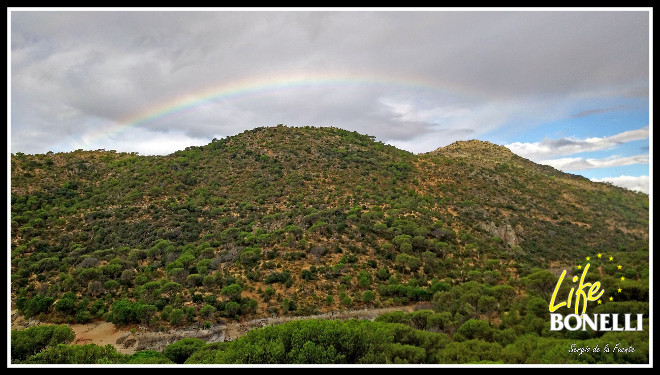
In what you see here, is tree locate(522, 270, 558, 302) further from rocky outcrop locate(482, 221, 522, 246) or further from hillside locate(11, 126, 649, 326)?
rocky outcrop locate(482, 221, 522, 246)

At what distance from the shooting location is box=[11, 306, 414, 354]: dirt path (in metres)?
22.6

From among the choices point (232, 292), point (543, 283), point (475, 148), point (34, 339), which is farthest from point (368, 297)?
point (475, 148)

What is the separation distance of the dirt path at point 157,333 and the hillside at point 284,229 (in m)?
0.86

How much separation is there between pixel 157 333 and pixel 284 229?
44.3 feet

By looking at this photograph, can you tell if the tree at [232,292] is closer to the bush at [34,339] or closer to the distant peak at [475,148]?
the bush at [34,339]

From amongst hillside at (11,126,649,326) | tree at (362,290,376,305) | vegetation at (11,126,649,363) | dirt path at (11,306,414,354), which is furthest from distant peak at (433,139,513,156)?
dirt path at (11,306,414,354)

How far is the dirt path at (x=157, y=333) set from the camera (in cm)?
2259

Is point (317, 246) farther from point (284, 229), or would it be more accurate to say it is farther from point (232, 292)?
point (232, 292)

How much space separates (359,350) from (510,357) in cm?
522

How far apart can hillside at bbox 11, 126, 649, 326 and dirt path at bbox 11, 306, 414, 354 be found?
0.86 m

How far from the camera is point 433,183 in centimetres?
4484

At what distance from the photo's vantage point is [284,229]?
109ft

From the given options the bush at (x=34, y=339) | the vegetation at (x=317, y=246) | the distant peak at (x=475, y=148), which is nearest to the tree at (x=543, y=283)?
the vegetation at (x=317, y=246)

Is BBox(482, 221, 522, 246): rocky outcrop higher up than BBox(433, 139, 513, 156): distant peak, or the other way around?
BBox(433, 139, 513, 156): distant peak
